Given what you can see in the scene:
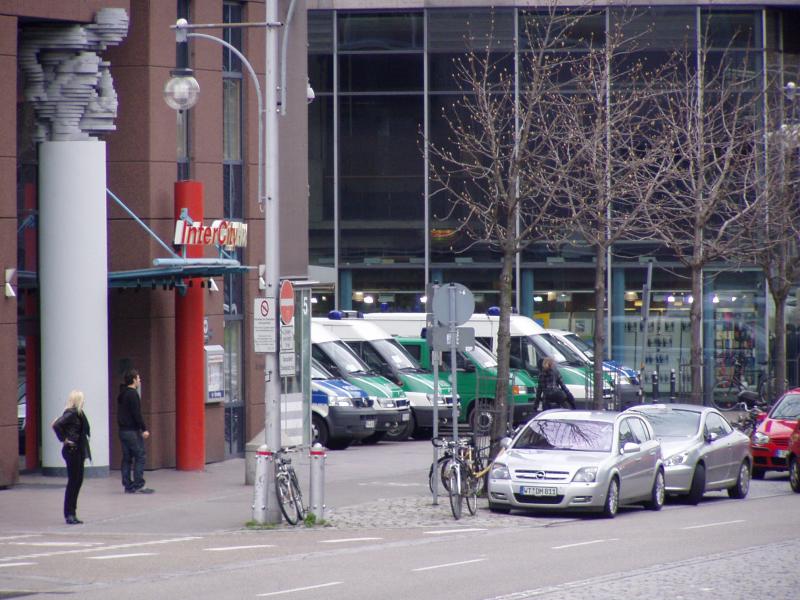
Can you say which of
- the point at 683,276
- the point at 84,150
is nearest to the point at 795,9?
the point at 683,276

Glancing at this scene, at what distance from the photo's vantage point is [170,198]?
24.8 m

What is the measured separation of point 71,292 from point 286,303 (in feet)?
18.1

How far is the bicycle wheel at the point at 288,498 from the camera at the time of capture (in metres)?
17.9

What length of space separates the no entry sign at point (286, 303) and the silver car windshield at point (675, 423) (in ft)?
23.9

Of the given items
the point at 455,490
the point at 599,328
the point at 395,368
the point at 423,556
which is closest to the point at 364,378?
the point at 395,368

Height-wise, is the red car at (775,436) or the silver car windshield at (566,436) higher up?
the silver car windshield at (566,436)

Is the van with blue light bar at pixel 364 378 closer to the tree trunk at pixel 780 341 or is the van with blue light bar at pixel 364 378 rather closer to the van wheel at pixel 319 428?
the van wheel at pixel 319 428

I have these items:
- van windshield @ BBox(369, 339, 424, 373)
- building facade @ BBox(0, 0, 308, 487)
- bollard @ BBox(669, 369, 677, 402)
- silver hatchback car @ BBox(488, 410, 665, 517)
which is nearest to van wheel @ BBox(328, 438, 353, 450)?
van windshield @ BBox(369, 339, 424, 373)

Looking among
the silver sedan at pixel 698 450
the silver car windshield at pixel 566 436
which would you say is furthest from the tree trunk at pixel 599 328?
the silver car windshield at pixel 566 436

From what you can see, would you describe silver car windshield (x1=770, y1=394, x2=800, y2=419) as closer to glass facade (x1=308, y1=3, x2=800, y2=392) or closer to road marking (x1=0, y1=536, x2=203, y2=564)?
road marking (x1=0, y1=536, x2=203, y2=564)

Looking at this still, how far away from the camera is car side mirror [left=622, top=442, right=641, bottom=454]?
2012 cm

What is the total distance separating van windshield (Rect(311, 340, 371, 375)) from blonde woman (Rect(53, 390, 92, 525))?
485 inches

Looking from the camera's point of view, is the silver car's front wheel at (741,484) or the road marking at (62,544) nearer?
the road marking at (62,544)

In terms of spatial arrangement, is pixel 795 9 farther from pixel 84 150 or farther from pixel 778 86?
pixel 84 150
